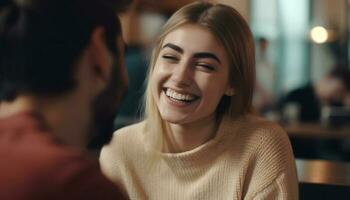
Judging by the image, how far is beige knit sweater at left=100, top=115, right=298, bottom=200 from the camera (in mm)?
936

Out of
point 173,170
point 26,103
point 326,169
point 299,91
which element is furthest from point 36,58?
point 299,91

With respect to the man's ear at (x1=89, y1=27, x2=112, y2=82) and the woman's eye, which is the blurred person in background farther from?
the man's ear at (x1=89, y1=27, x2=112, y2=82)

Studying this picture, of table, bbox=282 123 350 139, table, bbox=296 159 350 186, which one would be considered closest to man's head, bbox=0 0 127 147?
table, bbox=296 159 350 186

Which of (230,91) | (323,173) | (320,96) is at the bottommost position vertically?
(320,96)

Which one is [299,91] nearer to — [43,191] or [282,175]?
[282,175]

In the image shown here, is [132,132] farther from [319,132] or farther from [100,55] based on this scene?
[319,132]

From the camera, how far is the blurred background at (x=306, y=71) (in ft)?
10.1

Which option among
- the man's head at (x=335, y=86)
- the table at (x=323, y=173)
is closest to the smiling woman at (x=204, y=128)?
the table at (x=323, y=173)

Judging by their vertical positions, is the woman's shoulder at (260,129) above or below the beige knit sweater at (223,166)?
above

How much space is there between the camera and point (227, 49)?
886 mm

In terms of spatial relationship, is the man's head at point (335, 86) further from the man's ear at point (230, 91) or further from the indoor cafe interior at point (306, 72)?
the man's ear at point (230, 91)

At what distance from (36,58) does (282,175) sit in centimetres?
62

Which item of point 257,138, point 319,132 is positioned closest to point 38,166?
point 257,138

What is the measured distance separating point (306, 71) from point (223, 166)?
2.76m
